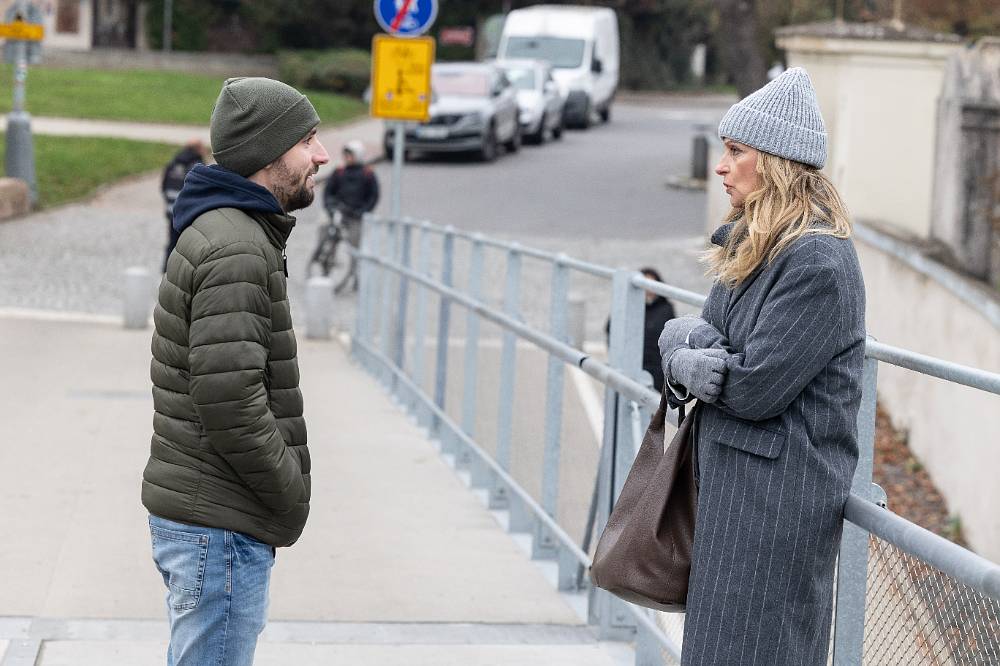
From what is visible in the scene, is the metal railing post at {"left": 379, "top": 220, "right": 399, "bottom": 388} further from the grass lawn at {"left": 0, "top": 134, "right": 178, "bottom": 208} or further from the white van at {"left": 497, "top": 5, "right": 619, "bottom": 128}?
the white van at {"left": 497, "top": 5, "right": 619, "bottom": 128}

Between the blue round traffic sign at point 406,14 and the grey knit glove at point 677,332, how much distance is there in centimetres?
1070

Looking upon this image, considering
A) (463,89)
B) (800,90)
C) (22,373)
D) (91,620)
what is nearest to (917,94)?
A: (22,373)

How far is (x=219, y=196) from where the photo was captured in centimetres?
323

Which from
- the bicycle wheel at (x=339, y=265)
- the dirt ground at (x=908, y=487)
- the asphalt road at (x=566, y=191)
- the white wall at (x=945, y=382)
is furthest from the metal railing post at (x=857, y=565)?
A: the asphalt road at (x=566, y=191)

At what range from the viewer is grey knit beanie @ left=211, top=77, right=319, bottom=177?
10.7 feet

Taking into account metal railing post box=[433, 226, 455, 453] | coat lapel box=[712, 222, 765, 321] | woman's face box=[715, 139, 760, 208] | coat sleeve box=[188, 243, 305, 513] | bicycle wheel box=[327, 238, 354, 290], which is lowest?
bicycle wheel box=[327, 238, 354, 290]

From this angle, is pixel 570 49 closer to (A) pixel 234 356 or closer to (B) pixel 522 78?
(B) pixel 522 78

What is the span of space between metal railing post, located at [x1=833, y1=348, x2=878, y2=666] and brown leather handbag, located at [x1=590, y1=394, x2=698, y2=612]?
336mm

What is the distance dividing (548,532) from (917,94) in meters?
8.36

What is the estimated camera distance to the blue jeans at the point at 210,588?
10.7 feet

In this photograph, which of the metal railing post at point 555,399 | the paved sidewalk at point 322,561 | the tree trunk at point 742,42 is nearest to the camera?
the paved sidewalk at point 322,561

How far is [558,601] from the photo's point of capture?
238 inches

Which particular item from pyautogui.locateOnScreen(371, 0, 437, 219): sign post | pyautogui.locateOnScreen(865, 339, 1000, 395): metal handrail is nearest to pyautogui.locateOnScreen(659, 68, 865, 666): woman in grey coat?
pyautogui.locateOnScreen(865, 339, 1000, 395): metal handrail

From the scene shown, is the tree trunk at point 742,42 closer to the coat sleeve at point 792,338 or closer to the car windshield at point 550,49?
the car windshield at point 550,49
